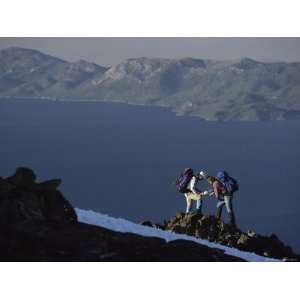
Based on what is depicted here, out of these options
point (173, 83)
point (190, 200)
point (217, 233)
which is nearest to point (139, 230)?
point (190, 200)

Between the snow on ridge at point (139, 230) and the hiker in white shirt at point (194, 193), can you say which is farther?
the hiker in white shirt at point (194, 193)

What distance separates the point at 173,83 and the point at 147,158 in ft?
4.18

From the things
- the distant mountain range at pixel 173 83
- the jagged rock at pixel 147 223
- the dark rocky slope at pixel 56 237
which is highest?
the distant mountain range at pixel 173 83

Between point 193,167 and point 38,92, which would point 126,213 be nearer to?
point 193,167

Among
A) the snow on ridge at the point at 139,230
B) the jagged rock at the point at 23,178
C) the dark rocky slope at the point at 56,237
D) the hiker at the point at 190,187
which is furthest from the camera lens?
the hiker at the point at 190,187

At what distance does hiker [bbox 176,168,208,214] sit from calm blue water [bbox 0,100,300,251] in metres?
0.09

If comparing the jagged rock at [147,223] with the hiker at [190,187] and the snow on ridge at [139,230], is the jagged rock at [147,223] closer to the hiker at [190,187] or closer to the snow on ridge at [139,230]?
the snow on ridge at [139,230]

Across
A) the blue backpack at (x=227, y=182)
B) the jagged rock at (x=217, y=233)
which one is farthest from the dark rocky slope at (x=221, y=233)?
the blue backpack at (x=227, y=182)

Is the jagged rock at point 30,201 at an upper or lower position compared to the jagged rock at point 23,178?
lower

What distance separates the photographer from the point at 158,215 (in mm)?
11406

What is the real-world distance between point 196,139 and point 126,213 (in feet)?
4.82

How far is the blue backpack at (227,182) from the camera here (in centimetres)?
1135

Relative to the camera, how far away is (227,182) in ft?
37.3

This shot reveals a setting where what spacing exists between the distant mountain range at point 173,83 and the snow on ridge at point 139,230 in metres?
1.80
